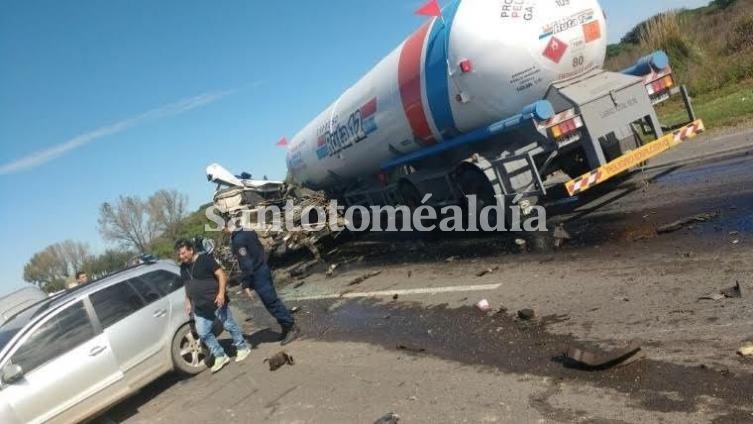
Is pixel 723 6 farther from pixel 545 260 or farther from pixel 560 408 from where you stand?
pixel 560 408

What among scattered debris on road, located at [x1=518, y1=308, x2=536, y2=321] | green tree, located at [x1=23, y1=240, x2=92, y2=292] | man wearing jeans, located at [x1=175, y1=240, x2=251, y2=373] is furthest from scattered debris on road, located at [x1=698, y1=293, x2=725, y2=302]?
green tree, located at [x1=23, y1=240, x2=92, y2=292]

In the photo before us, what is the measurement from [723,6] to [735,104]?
26.3 m

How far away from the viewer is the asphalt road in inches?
155

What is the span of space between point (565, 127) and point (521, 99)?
78 cm

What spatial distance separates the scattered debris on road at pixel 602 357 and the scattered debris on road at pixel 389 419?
4.49 ft

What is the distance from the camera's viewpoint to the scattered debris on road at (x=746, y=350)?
380cm

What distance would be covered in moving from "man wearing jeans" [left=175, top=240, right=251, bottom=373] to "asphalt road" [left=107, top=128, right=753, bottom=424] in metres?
0.41

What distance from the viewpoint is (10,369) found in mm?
5930

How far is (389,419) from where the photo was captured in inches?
175

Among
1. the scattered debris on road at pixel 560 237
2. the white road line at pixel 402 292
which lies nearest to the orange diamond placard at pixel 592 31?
the scattered debris on road at pixel 560 237

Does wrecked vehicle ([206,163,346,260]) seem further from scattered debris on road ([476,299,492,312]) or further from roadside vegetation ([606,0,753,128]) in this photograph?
roadside vegetation ([606,0,753,128])

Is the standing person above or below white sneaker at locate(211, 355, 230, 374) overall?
above

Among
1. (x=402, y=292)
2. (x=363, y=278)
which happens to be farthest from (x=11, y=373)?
(x=363, y=278)

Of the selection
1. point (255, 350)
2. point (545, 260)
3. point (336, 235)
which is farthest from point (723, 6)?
point (255, 350)
